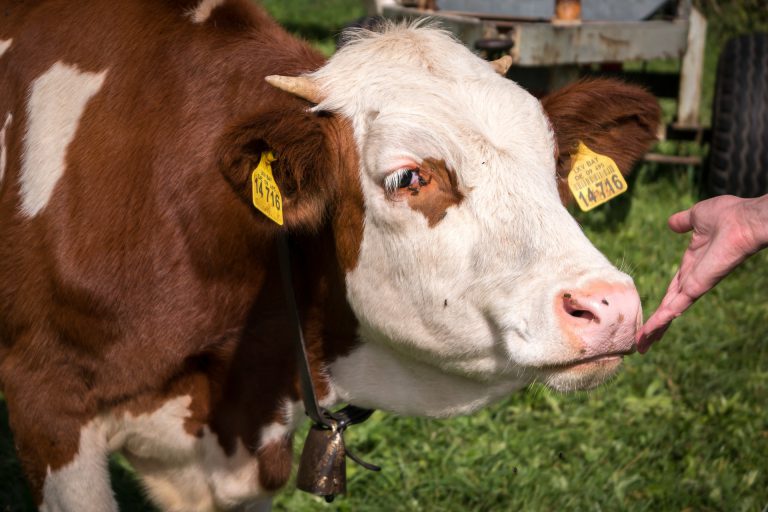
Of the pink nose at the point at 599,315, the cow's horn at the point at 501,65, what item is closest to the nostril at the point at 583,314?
the pink nose at the point at 599,315

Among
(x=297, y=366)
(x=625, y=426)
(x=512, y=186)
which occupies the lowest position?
(x=625, y=426)

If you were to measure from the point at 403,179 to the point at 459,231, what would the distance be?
199 millimetres

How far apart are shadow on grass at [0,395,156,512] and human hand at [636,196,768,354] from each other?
2275mm

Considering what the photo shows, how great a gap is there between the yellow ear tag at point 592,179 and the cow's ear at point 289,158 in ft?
2.52

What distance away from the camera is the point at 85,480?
3102 mm

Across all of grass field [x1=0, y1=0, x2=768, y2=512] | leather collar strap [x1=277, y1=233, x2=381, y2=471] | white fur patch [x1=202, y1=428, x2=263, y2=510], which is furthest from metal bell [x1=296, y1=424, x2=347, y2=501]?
grass field [x1=0, y1=0, x2=768, y2=512]

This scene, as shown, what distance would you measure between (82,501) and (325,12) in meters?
12.4

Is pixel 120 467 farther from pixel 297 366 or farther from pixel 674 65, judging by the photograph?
pixel 674 65

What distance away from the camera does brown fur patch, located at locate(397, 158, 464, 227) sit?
8.68ft

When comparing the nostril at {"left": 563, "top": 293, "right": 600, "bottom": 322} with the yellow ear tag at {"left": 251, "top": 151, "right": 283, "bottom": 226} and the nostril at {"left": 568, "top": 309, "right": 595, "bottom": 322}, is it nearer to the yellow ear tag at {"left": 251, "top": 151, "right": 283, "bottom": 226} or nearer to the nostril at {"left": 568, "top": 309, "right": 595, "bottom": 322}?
the nostril at {"left": 568, "top": 309, "right": 595, "bottom": 322}

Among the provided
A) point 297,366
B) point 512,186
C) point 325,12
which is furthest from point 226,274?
point 325,12

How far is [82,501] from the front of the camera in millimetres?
3121

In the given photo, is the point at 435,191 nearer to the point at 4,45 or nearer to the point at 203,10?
the point at 203,10

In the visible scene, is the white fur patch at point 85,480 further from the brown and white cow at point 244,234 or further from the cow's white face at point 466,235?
the cow's white face at point 466,235
